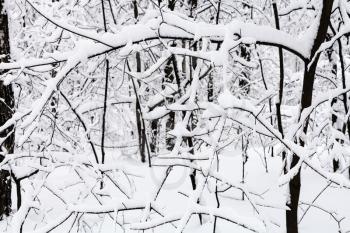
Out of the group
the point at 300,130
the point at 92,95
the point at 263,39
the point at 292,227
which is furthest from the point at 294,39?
the point at 92,95

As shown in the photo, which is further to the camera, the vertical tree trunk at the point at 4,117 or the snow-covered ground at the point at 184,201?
the vertical tree trunk at the point at 4,117

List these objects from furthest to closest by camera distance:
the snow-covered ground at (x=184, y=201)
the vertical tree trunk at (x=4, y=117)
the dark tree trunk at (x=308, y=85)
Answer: the vertical tree trunk at (x=4, y=117), the snow-covered ground at (x=184, y=201), the dark tree trunk at (x=308, y=85)

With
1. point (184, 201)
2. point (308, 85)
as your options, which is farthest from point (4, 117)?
point (308, 85)

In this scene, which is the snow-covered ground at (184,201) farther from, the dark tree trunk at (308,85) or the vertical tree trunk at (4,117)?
the vertical tree trunk at (4,117)

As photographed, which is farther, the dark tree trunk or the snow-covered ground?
the snow-covered ground

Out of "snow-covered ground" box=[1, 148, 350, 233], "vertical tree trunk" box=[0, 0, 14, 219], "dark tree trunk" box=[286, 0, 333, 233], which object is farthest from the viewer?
"vertical tree trunk" box=[0, 0, 14, 219]

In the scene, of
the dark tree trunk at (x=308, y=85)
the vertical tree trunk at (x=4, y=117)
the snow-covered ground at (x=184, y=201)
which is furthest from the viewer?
the vertical tree trunk at (x=4, y=117)

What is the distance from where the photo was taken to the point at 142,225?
82.9 inches

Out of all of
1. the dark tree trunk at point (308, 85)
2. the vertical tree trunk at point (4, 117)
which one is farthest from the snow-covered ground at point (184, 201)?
the vertical tree trunk at point (4, 117)

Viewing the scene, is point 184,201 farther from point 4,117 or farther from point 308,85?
point 4,117

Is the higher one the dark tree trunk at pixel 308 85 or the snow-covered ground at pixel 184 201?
the dark tree trunk at pixel 308 85

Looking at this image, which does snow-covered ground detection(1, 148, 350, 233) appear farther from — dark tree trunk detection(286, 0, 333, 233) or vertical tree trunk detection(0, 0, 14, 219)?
vertical tree trunk detection(0, 0, 14, 219)

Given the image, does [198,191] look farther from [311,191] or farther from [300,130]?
[311,191]

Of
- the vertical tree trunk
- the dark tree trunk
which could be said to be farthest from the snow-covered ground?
the vertical tree trunk
